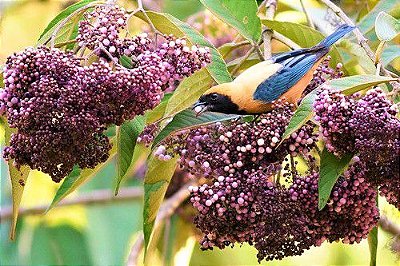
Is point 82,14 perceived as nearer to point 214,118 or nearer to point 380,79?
point 214,118

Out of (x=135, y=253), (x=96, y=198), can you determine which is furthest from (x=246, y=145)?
(x=96, y=198)

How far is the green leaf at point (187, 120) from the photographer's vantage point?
8.23 feet

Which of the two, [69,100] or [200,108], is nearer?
[69,100]

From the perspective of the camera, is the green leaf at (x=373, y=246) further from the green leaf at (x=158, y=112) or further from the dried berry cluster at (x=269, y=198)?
the green leaf at (x=158, y=112)

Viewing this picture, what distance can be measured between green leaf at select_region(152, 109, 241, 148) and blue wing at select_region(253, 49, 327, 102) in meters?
0.10

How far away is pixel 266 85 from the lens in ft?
8.84

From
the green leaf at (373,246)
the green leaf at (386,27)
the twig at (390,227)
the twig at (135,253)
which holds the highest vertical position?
the green leaf at (386,27)

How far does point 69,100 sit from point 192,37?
449 millimetres

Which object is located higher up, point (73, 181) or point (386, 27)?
point (386, 27)

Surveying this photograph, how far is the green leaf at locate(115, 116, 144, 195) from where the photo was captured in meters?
2.43

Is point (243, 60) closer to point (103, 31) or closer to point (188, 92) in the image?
point (188, 92)

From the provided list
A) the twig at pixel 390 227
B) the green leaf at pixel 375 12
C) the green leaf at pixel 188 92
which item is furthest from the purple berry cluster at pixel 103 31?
the twig at pixel 390 227

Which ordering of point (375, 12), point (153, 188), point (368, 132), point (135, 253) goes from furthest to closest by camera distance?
1. point (135, 253)
2. point (375, 12)
3. point (153, 188)
4. point (368, 132)

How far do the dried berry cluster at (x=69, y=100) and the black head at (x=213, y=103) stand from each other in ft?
0.59
